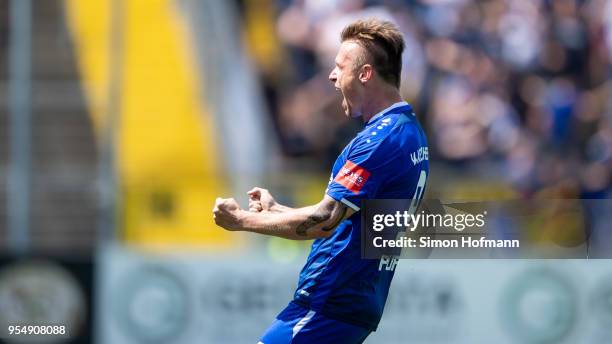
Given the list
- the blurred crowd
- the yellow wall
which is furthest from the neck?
the blurred crowd

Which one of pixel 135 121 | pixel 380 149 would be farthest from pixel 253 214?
pixel 135 121

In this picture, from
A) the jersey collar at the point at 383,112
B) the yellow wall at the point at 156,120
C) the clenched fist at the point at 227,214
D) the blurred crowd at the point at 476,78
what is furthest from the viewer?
the blurred crowd at the point at 476,78

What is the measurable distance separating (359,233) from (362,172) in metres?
0.30

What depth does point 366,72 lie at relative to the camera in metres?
4.78

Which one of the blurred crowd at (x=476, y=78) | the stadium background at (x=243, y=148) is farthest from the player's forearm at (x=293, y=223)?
the blurred crowd at (x=476, y=78)

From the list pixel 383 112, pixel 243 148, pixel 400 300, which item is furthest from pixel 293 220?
pixel 243 148

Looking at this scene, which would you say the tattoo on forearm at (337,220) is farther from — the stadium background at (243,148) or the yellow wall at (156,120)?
the yellow wall at (156,120)

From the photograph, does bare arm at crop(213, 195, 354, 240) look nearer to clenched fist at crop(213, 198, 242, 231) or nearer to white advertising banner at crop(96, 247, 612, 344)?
clenched fist at crop(213, 198, 242, 231)

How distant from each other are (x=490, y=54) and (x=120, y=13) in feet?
11.4

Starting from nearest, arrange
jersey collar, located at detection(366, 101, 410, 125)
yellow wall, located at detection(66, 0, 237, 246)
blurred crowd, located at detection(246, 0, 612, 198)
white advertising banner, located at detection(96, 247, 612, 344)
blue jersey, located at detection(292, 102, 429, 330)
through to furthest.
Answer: blue jersey, located at detection(292, 102, 429, 330) → jersey collar, located at detection(366, 101, 410, 125) → white advertising banner, located at detection(96, 247, 612, 344) → yellow wall, located at detection(66, 0, 237, 246) → blurred crowd, located at detection(246, 0, 612, 198)

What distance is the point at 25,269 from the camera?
995cm

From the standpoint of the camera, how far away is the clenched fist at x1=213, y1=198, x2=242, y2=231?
15.0 feet

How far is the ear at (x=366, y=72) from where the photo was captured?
15.7 ft

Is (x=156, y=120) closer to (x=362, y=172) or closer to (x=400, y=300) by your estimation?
(x=400, y=300)
